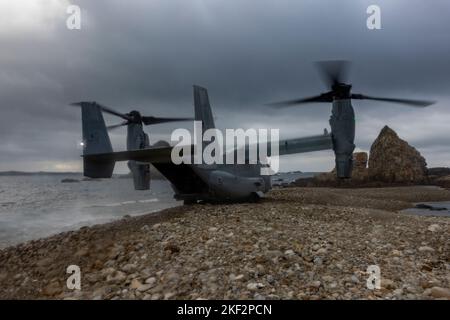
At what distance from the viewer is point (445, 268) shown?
8.23 metres

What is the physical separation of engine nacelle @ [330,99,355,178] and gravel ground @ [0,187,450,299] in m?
6.30

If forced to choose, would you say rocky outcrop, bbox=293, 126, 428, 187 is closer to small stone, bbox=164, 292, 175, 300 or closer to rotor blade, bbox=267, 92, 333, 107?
rotor blade, bbox=267, 92, 333, 107

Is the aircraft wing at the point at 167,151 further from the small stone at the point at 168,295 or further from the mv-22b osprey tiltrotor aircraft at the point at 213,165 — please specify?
the small stone at the point at 168,295

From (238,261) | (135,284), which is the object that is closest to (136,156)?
(135,284)

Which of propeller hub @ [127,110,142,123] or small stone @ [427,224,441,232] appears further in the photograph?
propeller hub @ [127,110,142,123]

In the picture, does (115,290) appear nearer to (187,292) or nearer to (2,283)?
(187,292)

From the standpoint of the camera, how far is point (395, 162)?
260 ft

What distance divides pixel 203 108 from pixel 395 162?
243ft

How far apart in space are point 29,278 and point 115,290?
3837 millimetres

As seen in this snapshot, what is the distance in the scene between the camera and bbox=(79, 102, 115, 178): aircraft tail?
1580 centimetres

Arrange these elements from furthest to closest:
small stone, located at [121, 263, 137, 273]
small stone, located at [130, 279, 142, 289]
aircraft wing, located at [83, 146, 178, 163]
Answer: aircraft wing, located at [83, 146, 178, 163] → small stone, located at [121, 263, 137, 273] → small stone, located at [130, 279, 142, 289]

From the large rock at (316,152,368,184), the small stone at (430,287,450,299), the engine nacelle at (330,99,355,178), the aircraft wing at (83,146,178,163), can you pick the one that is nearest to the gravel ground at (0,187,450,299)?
the small stone at (430,287,450,299)

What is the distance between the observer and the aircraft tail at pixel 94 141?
15.8m

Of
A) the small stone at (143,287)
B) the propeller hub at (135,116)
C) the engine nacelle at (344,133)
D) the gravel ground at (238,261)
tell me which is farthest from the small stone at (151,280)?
the propeller hub at (135,116)
